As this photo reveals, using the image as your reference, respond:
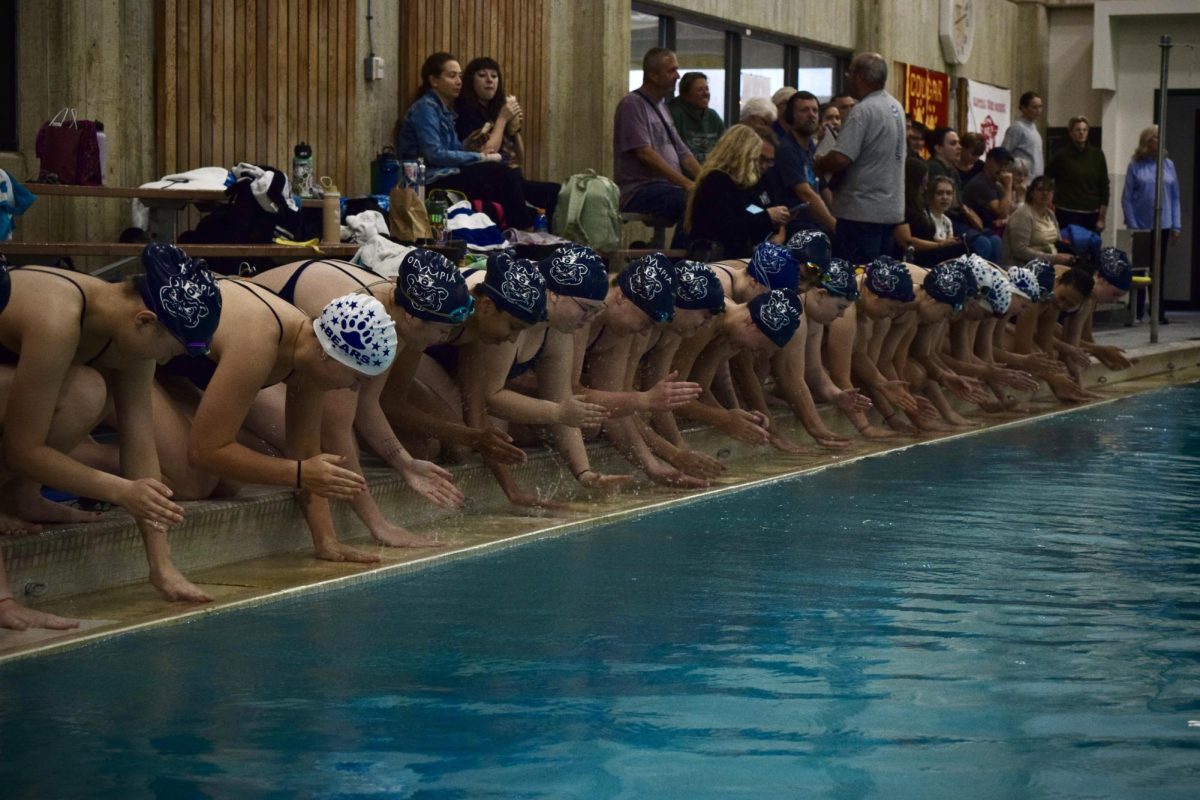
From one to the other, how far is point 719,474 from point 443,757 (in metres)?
4.66

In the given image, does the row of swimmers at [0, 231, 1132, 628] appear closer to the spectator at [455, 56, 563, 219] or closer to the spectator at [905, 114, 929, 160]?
the spectator at [455, 56, 563, 219]

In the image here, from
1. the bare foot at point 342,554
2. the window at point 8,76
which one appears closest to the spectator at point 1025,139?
the window at point 8,76

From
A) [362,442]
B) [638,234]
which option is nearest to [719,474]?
[362,442]

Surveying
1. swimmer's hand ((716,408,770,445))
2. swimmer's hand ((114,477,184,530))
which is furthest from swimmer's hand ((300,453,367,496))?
swimmer's hand ((716,408,770,445))

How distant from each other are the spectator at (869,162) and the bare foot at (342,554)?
256 inches

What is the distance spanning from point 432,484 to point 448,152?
4.31 m

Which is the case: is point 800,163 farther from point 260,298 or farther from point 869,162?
point 260,298

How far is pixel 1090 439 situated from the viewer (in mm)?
10727

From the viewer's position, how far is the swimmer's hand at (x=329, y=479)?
5621 mm

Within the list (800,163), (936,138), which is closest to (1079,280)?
(800,163)

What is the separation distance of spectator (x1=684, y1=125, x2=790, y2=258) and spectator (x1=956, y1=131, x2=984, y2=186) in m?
6.04

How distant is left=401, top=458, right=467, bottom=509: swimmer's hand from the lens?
6.36 meters

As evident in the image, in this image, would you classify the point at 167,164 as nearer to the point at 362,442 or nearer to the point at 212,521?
the point at 362,442

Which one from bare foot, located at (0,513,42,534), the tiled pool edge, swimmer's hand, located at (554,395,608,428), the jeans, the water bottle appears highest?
the water bottle
